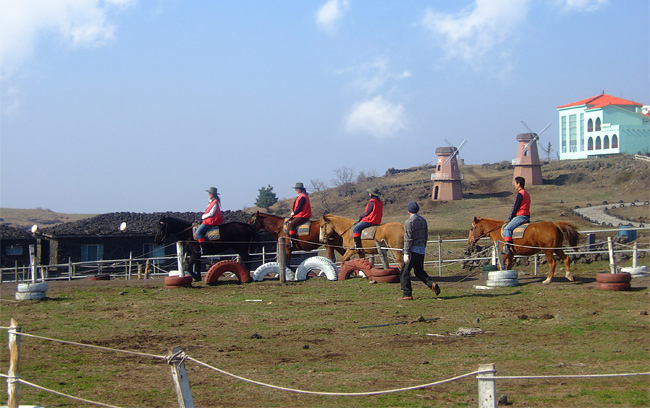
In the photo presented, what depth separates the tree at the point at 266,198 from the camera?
93.4m

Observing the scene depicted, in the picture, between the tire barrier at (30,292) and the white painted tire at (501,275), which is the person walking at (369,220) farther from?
the tire barrier at (30,292)

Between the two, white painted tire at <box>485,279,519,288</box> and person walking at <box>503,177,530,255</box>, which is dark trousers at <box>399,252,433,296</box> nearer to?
white painted tire at <box>485,279,519,288</box>

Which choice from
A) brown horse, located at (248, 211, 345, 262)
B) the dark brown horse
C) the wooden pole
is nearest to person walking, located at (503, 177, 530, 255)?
brown horse, located at (248, 211, 345, 262)

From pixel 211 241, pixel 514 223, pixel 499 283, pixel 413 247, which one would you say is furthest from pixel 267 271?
pixel 514 223

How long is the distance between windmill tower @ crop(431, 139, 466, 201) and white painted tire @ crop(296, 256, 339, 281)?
70.0m

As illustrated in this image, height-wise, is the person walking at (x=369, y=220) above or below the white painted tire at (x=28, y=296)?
above

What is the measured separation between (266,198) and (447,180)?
23750 millimetres

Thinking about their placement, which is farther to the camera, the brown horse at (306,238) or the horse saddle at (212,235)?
the brown horse at (306,238)

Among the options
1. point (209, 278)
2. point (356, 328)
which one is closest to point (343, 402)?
point (356, 328)

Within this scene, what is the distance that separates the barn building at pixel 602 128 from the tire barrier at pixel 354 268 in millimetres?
94554

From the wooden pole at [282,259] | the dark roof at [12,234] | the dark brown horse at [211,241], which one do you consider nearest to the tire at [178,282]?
the dark brown horse at [211,241]

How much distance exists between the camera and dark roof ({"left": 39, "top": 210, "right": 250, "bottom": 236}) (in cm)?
4181

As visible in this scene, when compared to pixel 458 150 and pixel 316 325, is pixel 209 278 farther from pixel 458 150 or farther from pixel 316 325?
pixel 458 150

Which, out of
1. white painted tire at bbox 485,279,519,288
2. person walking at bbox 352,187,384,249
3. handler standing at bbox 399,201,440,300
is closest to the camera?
handler standing at bbox 399,201,440,300
